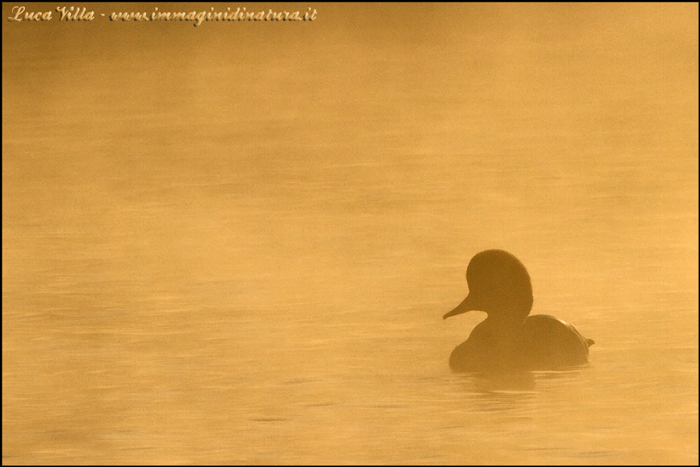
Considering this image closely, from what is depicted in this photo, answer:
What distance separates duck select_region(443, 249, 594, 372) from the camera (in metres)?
4.04

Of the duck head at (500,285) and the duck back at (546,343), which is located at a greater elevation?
the duck head at (500,285)

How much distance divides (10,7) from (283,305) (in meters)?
8.68

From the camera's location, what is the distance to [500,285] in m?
4.04

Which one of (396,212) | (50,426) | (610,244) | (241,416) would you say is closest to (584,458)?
(241,416)

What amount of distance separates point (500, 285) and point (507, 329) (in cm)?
17

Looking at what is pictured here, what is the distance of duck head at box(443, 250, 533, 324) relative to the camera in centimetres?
404

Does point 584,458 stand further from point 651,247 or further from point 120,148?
point 120,148

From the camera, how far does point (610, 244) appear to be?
19.7ft

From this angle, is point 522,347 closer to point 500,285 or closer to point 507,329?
point 507,329

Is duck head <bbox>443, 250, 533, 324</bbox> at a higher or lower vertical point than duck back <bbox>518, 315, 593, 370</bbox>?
higher

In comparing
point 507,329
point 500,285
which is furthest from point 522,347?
point 500,285

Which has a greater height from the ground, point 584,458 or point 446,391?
point 446,391

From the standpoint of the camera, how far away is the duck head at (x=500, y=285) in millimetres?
4035

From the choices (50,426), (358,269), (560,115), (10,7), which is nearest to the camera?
(50,426)
